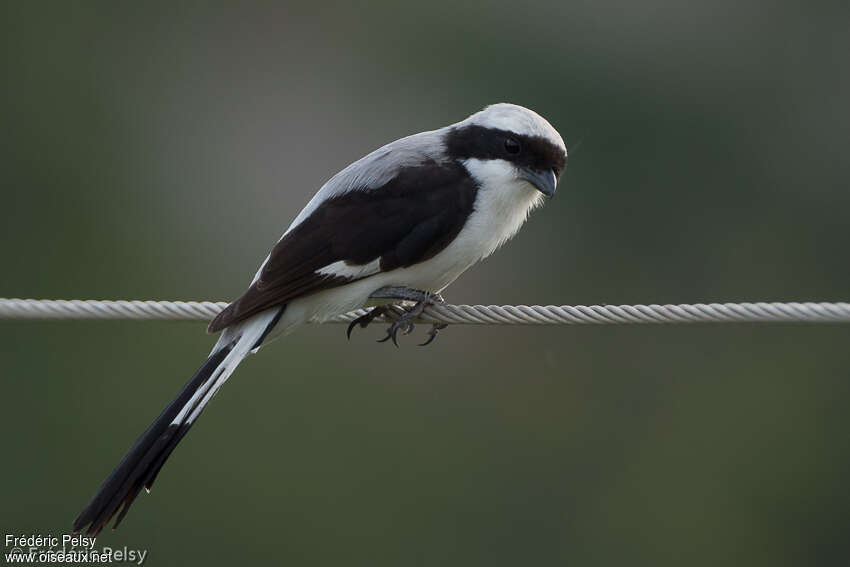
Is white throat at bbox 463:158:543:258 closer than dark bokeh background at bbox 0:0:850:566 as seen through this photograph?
Yes

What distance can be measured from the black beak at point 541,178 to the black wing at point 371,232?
9.0 inches

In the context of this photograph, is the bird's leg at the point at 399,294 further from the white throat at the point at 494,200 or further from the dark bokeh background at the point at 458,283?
the dark bokeh background at the point at 458,283

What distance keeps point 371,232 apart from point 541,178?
0.71m

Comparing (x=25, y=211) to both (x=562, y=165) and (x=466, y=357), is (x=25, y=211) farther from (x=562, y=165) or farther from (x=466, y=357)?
(x=562, y=165)

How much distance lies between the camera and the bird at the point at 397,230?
4375mm

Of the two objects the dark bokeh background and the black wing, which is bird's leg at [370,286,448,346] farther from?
the dark bokeh background

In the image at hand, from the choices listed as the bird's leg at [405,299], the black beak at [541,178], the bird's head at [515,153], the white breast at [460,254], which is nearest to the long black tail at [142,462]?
the white breast at [460,254]

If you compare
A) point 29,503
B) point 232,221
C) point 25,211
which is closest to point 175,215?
point 232,221

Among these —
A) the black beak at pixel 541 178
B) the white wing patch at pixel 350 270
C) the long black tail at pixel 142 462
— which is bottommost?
the long black tail at pixel 142 462

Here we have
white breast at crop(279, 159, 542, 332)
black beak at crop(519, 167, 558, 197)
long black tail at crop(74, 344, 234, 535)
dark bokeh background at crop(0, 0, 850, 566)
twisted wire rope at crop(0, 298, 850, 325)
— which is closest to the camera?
twisted wire rope at crop(0, 298, 850, 325)

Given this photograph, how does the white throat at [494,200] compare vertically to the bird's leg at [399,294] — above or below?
above

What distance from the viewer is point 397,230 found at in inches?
177

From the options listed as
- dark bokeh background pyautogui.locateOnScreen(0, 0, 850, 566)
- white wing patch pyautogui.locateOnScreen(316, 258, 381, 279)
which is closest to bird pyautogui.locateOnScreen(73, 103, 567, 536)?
white wing patch pyautogui.locateOnScreen(316, 258, 381, 279)

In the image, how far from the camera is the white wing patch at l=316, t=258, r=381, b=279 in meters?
4.42
